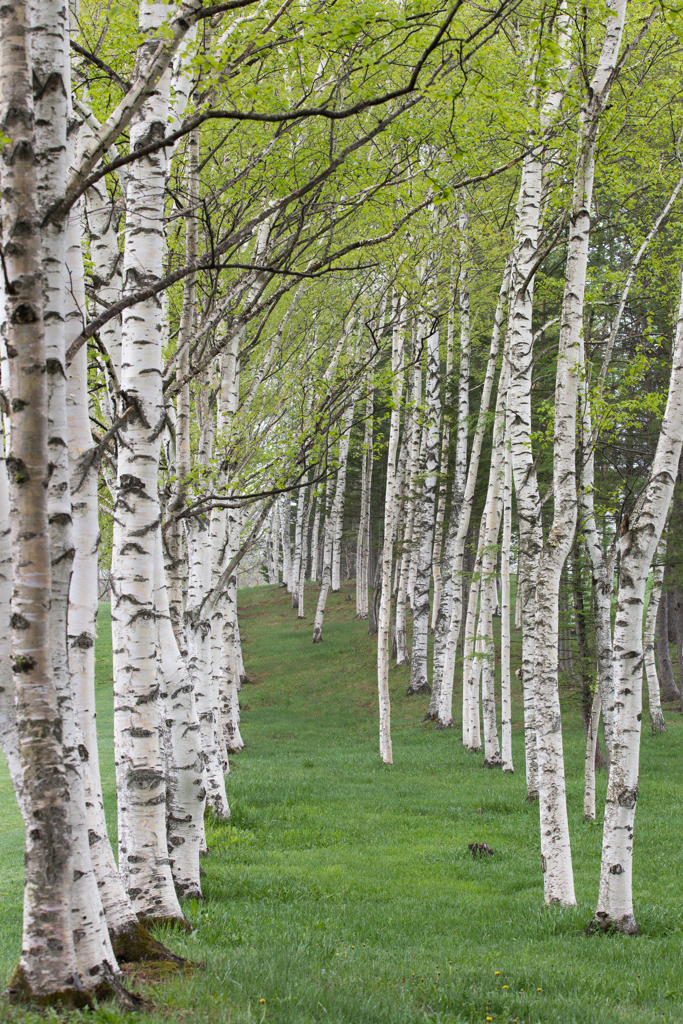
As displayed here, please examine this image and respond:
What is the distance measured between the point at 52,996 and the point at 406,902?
4429mm

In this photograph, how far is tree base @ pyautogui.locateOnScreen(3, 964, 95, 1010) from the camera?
2918mm

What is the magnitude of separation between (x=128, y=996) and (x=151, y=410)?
304 centimetres

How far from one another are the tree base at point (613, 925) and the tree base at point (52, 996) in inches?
168

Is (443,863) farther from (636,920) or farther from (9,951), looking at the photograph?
(9,951)

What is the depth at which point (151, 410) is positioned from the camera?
4.64m

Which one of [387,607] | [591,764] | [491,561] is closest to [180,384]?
[591,764]

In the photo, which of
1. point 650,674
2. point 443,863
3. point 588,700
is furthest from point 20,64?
point 650,674

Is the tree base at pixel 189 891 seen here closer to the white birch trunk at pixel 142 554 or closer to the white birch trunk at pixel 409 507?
the white birch trunk at pixel 142 554

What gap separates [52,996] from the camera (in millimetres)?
2924

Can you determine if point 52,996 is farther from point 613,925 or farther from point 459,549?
point 459,549

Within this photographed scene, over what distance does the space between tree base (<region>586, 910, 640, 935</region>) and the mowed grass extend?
0.13 m

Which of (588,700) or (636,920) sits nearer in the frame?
(636,920)

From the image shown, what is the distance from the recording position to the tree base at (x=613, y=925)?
5762mm

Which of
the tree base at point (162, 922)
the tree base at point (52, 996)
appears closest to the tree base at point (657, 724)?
the tree base at point (162, 922)
